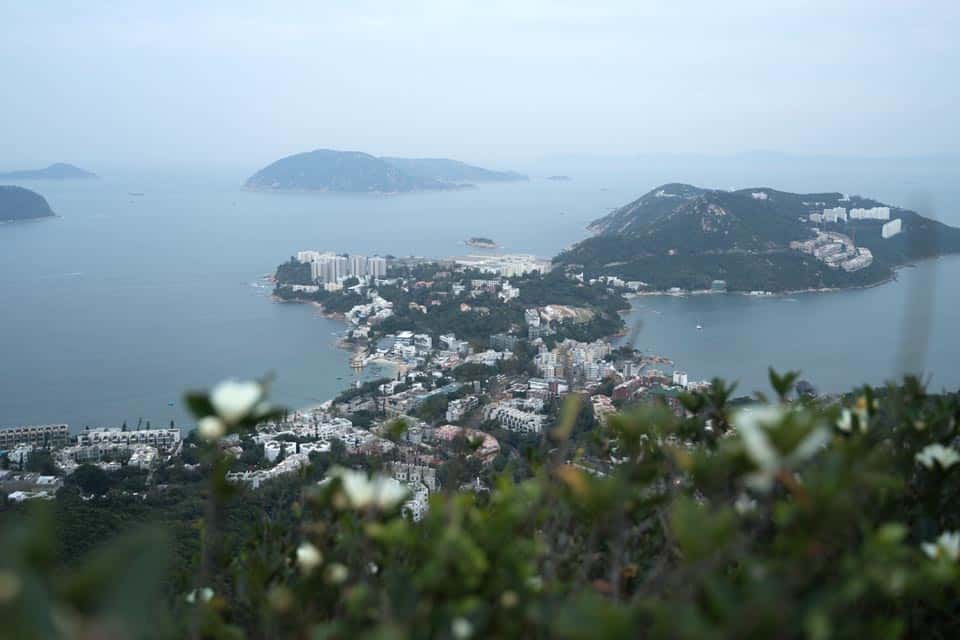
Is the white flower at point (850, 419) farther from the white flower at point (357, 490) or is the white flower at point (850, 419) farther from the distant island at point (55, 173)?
the distant island at point (55, 173)

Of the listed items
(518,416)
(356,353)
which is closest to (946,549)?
(518,416)

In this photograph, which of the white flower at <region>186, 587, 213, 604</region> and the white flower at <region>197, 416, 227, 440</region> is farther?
the white flower at <region>186, 587, 213, 604</region>

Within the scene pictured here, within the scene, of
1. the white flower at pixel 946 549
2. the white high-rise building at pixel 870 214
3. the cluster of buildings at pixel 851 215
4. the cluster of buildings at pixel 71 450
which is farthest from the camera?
the white high-rise building at pixel 870 214

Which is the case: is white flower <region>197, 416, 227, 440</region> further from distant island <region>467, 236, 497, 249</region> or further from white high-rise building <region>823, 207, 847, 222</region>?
distant island <region>467, 236, 497, 249</region>

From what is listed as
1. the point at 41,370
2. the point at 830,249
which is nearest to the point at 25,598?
the point at 41,370

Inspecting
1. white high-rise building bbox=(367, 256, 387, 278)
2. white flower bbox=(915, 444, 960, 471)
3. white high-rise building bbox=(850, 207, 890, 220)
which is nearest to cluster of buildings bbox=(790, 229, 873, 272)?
white high-rise building bbox=(850, 207, 890, 220)

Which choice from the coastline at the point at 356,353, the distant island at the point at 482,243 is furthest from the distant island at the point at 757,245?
the coastline at the point at 356,353
